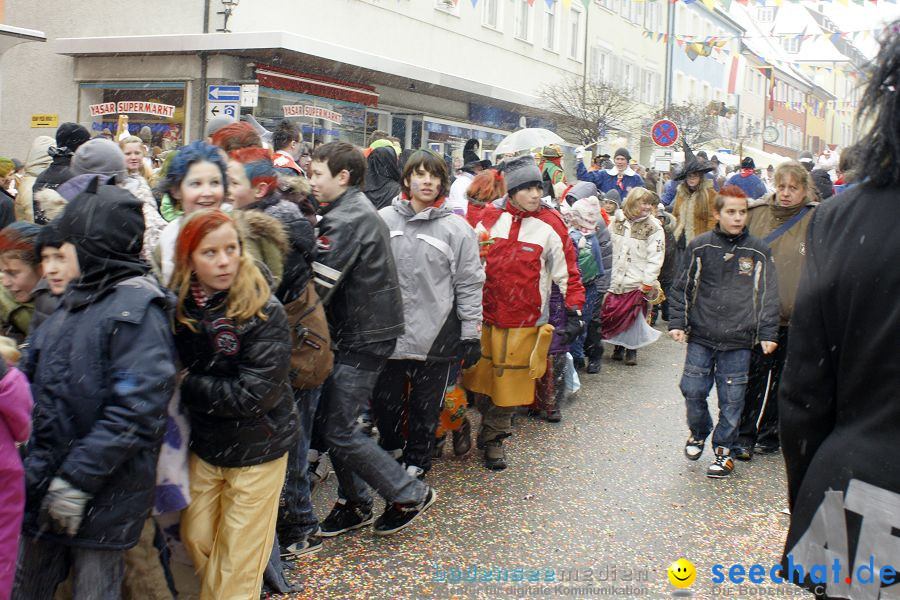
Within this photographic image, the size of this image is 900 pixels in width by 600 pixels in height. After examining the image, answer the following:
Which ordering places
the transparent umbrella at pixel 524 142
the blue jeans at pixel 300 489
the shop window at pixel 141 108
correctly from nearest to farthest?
the blue jeans at pixel 300 489 → the transparent umbrella at pixel 524 142 → the shop window at pixel 141 108

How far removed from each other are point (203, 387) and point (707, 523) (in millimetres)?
3153

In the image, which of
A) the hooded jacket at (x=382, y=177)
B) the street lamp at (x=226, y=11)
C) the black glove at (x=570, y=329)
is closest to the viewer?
the hooded jacket at (x=382, y=177)

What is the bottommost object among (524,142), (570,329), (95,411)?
(95,411)

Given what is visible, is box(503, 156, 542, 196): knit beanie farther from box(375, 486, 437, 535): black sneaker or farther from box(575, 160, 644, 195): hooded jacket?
box(575, 160, 644, 195): hooded jacket

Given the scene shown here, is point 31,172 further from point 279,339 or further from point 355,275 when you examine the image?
point 279,339

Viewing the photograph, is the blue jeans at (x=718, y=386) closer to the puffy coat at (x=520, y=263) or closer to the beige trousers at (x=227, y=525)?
the puffy coat at (x=520, y=263)

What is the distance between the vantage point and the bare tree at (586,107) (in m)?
25.4

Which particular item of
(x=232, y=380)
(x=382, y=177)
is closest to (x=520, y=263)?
(x=382, y=177)

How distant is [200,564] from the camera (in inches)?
140

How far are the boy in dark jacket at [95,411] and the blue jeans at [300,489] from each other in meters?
1.35

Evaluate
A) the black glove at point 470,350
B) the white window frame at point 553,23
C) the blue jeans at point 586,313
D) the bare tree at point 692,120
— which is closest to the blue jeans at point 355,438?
the black glove at point 470,350

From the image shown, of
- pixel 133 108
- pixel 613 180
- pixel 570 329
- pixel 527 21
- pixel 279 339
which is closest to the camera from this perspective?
pixel 279 339

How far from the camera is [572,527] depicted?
16.6 ft

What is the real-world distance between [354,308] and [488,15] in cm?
2236
